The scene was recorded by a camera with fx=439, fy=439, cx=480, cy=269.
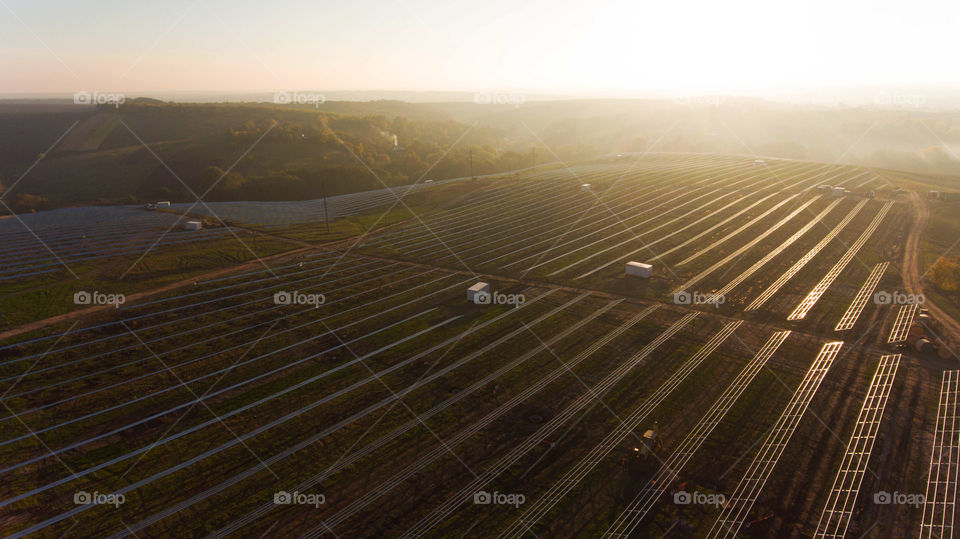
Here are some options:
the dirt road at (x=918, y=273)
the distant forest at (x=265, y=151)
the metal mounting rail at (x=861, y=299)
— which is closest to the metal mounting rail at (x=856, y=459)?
the metal mounting rail at (x=861, y=299)

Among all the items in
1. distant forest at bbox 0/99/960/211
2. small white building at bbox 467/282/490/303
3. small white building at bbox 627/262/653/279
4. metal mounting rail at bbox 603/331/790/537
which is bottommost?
metal mounting rail at bbox 603/331/790/537

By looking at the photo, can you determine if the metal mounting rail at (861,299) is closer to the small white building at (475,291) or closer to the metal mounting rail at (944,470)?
the metal mounting rail at (944,470)

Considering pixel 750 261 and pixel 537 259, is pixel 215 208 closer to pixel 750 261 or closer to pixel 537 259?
pixel 537 259

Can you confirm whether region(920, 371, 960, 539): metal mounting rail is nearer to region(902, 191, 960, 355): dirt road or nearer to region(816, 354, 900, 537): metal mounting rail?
region(816, 354, 900, 537): metal mounting rail

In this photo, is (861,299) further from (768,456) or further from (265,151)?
(265,151)

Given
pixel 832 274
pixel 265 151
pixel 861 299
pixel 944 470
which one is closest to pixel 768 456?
pixel 944 470

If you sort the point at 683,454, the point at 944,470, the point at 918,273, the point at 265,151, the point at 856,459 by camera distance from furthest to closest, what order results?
the point at 265,151
the point at 918,273
the point at 683,454
the point at 856,459
the point at 944,470

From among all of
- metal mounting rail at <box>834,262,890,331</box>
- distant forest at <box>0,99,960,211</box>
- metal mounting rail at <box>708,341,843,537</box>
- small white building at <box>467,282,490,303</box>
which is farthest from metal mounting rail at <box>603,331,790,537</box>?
distant forest at <box>0,99,960,211</box>

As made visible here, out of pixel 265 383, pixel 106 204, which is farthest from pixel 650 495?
pixel 106 204
